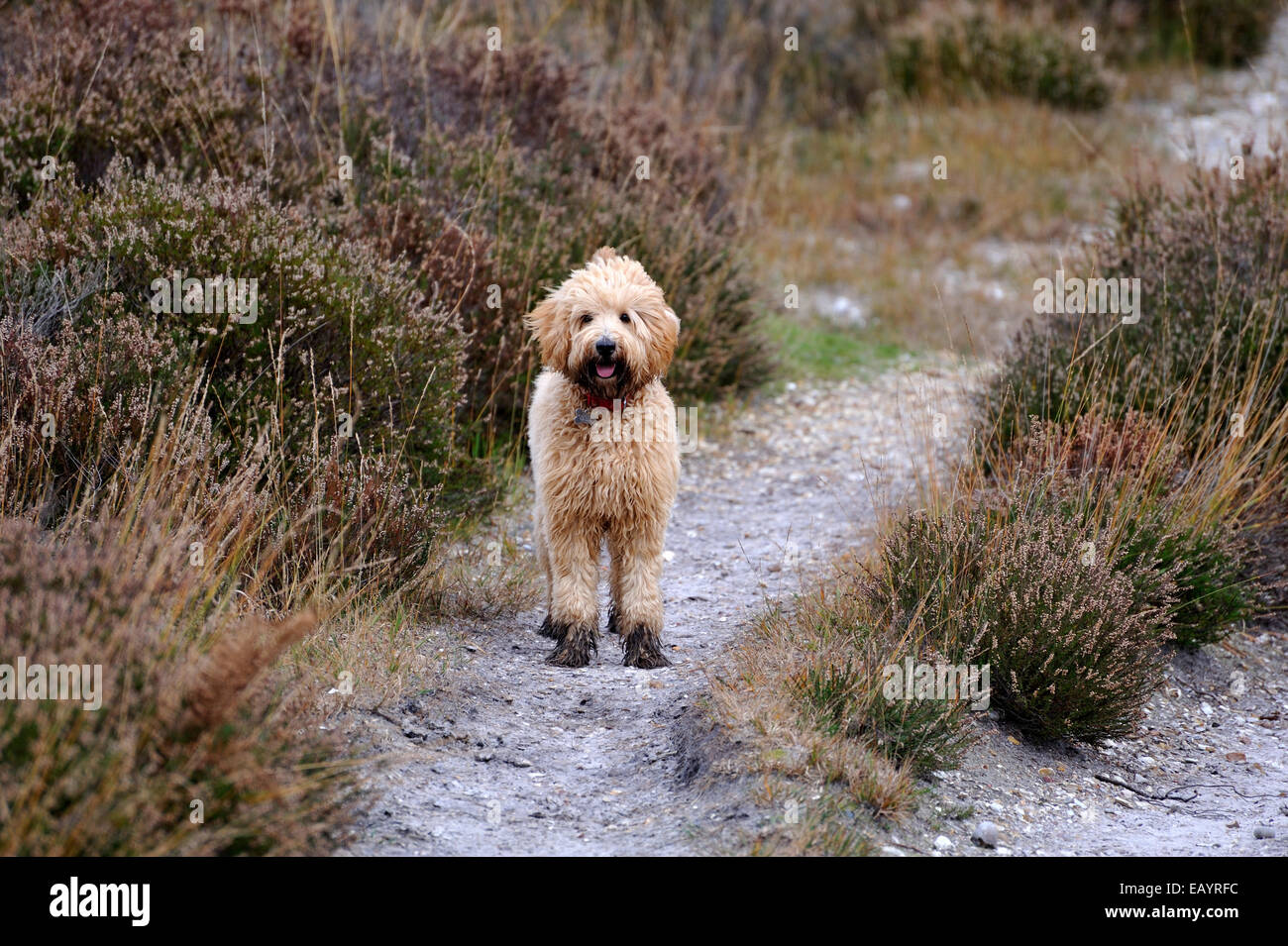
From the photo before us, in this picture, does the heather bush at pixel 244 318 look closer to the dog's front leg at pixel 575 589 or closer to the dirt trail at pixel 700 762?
the dog's front leg at pixel 575 589

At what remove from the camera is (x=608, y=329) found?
213 inches

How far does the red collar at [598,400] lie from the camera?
564 centimetres

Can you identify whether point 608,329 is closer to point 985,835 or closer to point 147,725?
point 985,835

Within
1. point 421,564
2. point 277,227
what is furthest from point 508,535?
point 277,227

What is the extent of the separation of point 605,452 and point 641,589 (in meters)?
0.66

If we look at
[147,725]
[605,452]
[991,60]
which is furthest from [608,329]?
[991,60]

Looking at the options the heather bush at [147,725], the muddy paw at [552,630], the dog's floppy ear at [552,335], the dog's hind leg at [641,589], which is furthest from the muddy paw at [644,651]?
the heather bush at [147,725]

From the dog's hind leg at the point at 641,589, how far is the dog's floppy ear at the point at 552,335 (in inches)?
31.0

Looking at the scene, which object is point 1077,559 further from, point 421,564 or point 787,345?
point 787,345

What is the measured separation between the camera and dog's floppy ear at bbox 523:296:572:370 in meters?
5.60

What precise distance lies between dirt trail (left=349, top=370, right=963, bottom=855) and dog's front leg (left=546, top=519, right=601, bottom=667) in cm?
10

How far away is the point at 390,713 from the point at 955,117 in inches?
496

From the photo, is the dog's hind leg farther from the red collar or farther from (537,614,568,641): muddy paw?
the red collar

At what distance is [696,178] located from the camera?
35.9ft
